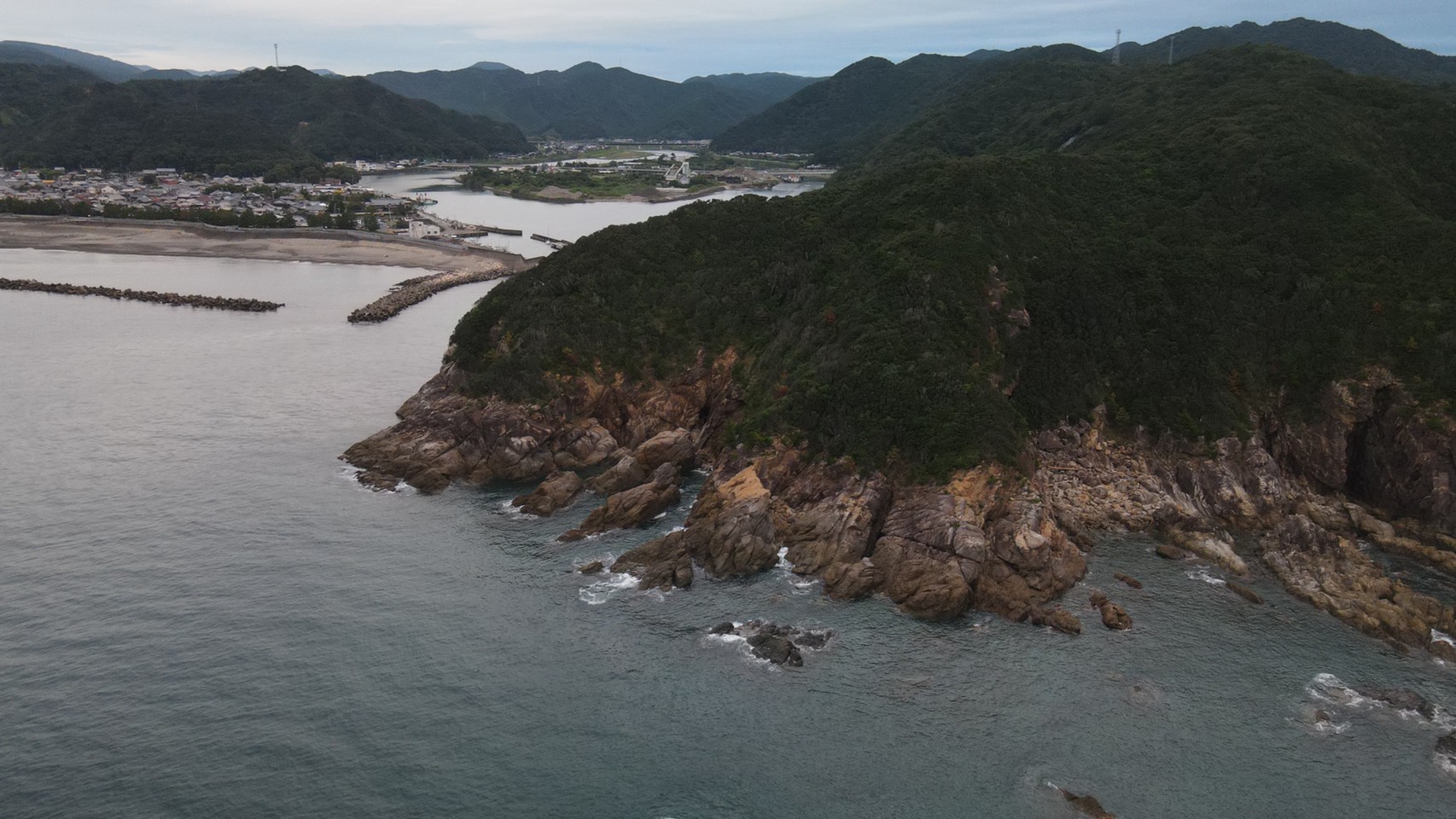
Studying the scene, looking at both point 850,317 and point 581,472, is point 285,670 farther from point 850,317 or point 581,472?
point 850,317

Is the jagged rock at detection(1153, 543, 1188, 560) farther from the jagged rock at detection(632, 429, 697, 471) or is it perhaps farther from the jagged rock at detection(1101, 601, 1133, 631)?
the jagged rock at detection(632, 429, 697, 471)

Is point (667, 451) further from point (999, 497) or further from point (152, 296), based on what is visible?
point (152, 296)

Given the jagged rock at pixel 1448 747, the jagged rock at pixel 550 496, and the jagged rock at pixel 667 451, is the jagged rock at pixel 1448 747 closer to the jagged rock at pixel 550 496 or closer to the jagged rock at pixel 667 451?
the jagged rock at pixel 667 451

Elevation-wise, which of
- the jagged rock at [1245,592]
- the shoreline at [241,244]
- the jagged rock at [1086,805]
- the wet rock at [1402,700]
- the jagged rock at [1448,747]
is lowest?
the jagged rock at [1086,805]

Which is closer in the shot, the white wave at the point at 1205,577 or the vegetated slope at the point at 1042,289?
the white wave at the point at 1205,577

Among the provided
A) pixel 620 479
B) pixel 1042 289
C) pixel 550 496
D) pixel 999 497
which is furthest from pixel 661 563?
pixel 1042 289

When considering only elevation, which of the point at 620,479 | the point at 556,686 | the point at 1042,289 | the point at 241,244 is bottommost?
the point at 556,686

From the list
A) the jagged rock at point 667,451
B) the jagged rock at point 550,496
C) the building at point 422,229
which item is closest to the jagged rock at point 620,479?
the jagged rock at point 667,451
